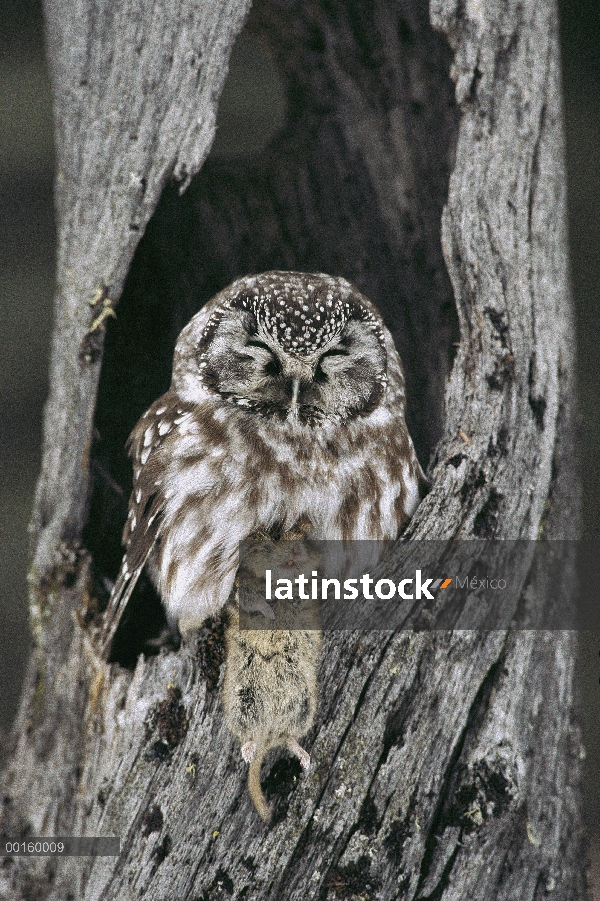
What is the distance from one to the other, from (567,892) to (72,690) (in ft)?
4.52

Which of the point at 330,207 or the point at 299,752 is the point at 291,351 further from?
the point at 330,207

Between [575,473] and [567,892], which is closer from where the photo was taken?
[567,892]

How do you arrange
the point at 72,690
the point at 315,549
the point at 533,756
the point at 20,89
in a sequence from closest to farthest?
1. the point at 315,549
2. the point at 533,756
3. the point at 72,690
4. the point at 20,89

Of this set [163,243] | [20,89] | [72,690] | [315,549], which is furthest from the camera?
[20,89]

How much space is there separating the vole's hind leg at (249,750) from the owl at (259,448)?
30 centimetres

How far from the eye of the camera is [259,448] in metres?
1.82

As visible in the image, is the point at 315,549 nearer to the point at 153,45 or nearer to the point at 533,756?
the point at 533,756

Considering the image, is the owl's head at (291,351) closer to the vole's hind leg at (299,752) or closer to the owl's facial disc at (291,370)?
the owl's facial disc at (291,370)

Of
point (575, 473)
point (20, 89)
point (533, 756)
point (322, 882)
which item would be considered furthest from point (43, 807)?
point (20, 89)

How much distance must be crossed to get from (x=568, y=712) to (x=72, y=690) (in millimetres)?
1332

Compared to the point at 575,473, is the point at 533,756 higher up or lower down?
lower down

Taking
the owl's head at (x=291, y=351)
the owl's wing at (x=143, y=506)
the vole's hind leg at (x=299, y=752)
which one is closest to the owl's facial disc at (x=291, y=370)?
the owl's head at (x=291, y=351)

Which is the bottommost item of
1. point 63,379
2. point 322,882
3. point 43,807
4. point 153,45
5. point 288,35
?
point 43,807

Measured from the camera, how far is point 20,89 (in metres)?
2.98
